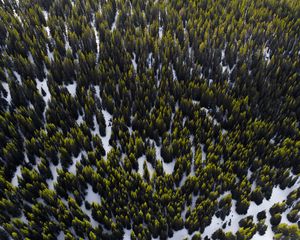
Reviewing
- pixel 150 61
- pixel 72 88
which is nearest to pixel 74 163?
pixel 72 88

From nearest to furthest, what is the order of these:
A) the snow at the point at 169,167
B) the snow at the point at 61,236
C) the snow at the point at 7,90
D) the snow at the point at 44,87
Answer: the snow at the point at 61,236
the snow at the point at 169,167
the snow at the point at 7,90
the snow at the point at 44,87

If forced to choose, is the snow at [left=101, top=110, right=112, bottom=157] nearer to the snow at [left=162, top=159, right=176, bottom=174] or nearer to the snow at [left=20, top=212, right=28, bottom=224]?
the snow at [left=162, top=159, right=176, bottom=174]

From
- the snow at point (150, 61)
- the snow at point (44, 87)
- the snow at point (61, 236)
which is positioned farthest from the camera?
the snow at point (150, 61)

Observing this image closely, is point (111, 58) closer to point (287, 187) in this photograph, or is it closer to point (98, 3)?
point (98, 3)

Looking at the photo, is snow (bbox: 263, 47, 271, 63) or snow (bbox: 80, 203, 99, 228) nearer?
snow (bbox: 80, 203, 99, 228)

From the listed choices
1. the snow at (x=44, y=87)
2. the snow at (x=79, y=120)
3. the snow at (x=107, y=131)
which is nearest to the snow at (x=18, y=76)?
the snow at (x=44, y=87)

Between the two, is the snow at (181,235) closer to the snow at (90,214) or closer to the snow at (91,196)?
the snow at (90,214)

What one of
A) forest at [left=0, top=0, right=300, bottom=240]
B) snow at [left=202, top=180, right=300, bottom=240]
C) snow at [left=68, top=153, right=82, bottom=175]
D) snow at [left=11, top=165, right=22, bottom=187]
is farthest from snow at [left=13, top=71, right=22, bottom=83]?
snow at [left=202, top=180, right=300, bottom=240]

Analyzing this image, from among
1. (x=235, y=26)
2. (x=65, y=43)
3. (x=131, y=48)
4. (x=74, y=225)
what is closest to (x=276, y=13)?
(x=235, y=26)
